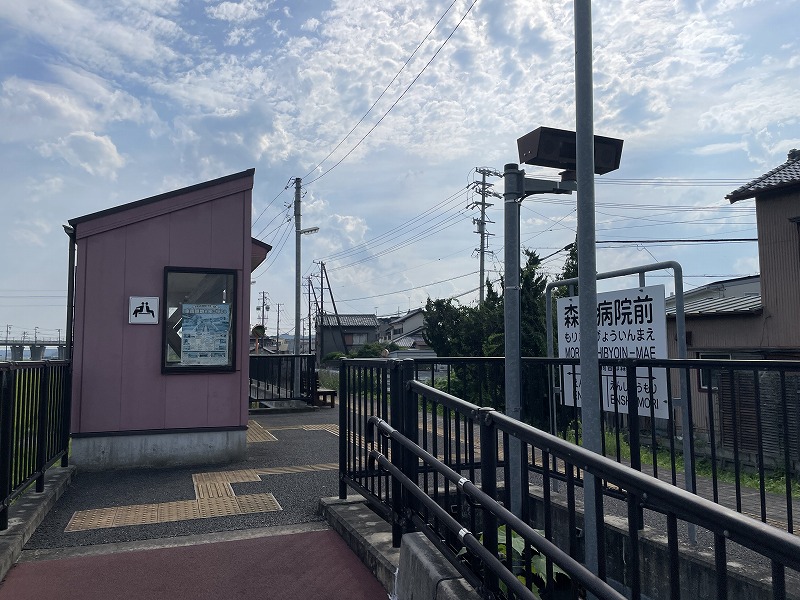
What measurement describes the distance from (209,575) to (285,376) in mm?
11410

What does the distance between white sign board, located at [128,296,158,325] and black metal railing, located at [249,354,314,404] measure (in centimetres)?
663

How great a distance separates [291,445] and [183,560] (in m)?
4.77

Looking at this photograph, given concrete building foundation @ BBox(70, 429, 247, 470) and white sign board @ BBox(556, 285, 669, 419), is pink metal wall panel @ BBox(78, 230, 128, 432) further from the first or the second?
white sign board @ BBox(556, 285, 669, 419)

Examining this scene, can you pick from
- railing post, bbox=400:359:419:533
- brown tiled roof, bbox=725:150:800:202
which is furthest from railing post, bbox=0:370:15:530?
brown tiled roof, bbox=725:150:800:202

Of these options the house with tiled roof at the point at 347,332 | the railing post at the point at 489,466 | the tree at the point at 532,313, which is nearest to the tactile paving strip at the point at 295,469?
the railing post at the point at 489,466

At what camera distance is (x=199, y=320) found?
766 cm

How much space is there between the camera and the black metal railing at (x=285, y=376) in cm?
1434

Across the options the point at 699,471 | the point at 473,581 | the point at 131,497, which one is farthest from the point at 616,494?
the point at 131,497

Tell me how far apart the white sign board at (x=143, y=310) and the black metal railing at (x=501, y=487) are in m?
3.31

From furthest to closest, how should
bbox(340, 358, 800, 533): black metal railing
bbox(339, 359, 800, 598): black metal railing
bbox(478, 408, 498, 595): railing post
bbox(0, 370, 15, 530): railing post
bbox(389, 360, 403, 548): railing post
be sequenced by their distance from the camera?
1. bbox(0, 370, 15, 530): railing post
2. bbox(389, 360, 403, 548): railing post
3. bbox(340, 358, 800, 533): black metal railing
4. bbox(478, 408, 498, 595): railing post
5. bbox(339, 359, 800, 598): black metal railing

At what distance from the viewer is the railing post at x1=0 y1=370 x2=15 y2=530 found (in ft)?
14.0

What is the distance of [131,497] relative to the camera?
597 cm

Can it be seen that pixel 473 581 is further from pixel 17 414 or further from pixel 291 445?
pixel 291 445

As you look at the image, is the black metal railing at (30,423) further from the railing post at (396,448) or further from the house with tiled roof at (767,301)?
the house with tiled roof at (767,301)
